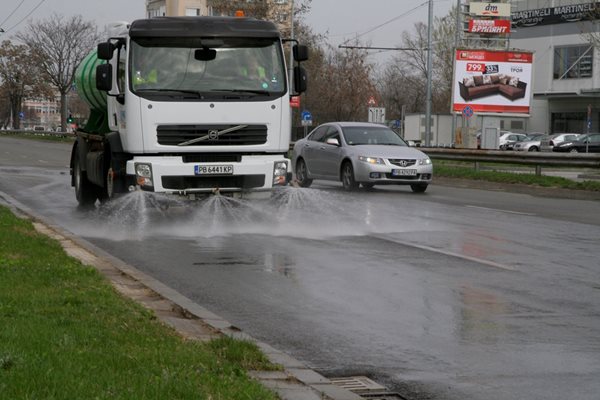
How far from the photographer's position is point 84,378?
509cm

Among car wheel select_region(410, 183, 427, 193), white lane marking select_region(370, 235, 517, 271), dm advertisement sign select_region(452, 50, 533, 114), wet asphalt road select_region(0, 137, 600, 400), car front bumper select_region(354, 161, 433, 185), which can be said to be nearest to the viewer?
wet asphalt road select_region(0, 137, 600, 400)

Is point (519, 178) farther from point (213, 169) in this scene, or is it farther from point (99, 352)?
point (99, 352)

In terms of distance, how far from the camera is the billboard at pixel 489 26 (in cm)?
6512

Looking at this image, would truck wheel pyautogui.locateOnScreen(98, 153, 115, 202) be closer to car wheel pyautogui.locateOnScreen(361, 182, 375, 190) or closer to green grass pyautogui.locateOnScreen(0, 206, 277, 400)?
green grass pyautogui.locateOnScreen(0, 206, 277, 400)

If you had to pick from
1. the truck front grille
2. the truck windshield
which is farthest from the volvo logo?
the truck windshield

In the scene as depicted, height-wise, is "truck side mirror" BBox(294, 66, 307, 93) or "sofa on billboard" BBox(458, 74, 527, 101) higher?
"sofa on billboard" BBox(458, 74, 527, 101)

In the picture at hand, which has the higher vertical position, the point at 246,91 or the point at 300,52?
the point at 300,52

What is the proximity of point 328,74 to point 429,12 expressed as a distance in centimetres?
1319

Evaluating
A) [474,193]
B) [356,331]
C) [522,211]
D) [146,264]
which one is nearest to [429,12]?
[474,193]

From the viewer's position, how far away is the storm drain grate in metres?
5.75

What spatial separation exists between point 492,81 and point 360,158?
35.9 m

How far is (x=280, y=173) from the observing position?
1545 cm

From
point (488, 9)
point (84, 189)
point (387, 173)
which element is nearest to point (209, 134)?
point (84, 189)

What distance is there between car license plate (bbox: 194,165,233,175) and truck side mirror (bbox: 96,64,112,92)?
184 centimetres
